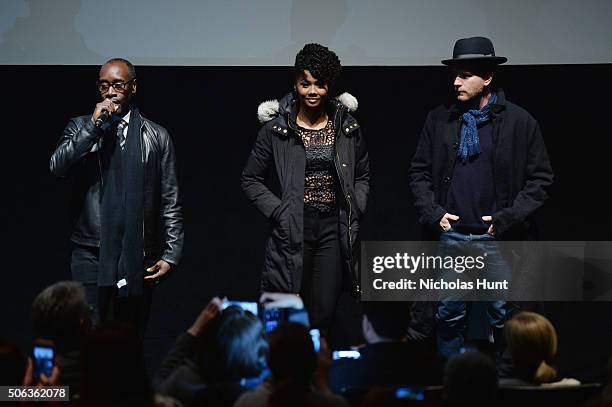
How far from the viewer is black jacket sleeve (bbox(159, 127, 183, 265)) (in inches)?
190

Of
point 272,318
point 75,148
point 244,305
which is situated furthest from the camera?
point 75,148

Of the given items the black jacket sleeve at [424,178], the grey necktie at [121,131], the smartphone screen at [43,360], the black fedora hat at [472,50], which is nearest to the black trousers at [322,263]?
the black jacket sleeve at [424,178]

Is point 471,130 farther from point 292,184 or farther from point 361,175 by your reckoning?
point 292,184

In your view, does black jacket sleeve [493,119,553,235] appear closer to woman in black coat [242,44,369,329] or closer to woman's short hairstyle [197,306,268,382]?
woman in black coat [242,44,369,329]

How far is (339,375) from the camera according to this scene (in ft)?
12.5

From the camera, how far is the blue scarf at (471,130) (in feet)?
16.3

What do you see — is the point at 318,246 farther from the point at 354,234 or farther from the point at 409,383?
the point at 409,383

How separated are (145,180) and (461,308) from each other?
4.96ft

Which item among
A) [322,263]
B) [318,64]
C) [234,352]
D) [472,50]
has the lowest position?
[234,352]

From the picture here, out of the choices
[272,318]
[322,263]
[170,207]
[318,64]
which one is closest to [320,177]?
[322,263]

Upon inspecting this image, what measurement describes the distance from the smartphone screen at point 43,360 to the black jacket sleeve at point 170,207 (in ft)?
3.95

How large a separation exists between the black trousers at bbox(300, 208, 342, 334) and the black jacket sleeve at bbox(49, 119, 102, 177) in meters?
0.95

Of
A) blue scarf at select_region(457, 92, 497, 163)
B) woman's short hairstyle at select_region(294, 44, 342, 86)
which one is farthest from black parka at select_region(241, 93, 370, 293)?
blue scarf at select_region(457, 92, 497, 163)

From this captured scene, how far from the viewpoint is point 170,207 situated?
4.85 m
